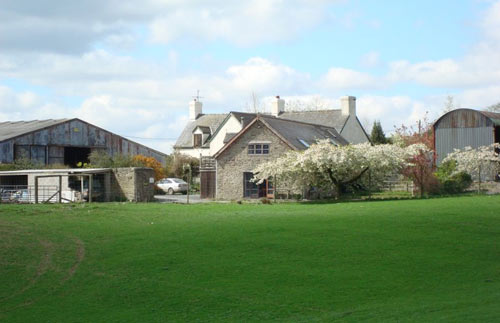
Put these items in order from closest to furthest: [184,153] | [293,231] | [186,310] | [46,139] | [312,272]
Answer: [186,310] → [312,272] → [293,231] → [46,139] → [184,153]

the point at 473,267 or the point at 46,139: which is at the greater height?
the point at 46,139

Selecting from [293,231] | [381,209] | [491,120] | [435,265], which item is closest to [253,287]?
[435,265]

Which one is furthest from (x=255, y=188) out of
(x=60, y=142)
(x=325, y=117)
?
(x=325, y=117)

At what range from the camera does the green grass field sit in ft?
43.5

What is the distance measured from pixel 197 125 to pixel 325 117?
1474 centimetres

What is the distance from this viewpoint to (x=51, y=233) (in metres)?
23.0

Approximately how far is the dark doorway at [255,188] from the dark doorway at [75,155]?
2147 centimetres

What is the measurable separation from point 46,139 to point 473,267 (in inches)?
1831

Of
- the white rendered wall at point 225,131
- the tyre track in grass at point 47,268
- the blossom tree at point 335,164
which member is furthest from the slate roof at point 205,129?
the tyre track in grass at point 47,268

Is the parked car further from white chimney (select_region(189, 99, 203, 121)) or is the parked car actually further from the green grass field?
the green grass field

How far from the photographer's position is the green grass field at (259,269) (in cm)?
1326

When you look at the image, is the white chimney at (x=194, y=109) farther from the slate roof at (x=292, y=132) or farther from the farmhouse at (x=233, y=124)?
the slate roof at (x=292, y=132)

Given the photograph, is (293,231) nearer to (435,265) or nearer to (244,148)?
(435,265)

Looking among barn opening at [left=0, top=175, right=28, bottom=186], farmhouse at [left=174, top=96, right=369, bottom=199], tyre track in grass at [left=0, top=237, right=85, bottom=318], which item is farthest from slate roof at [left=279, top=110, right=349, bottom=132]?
tyre track in grass at [left=0, top=237, right=85, bottom=318]
